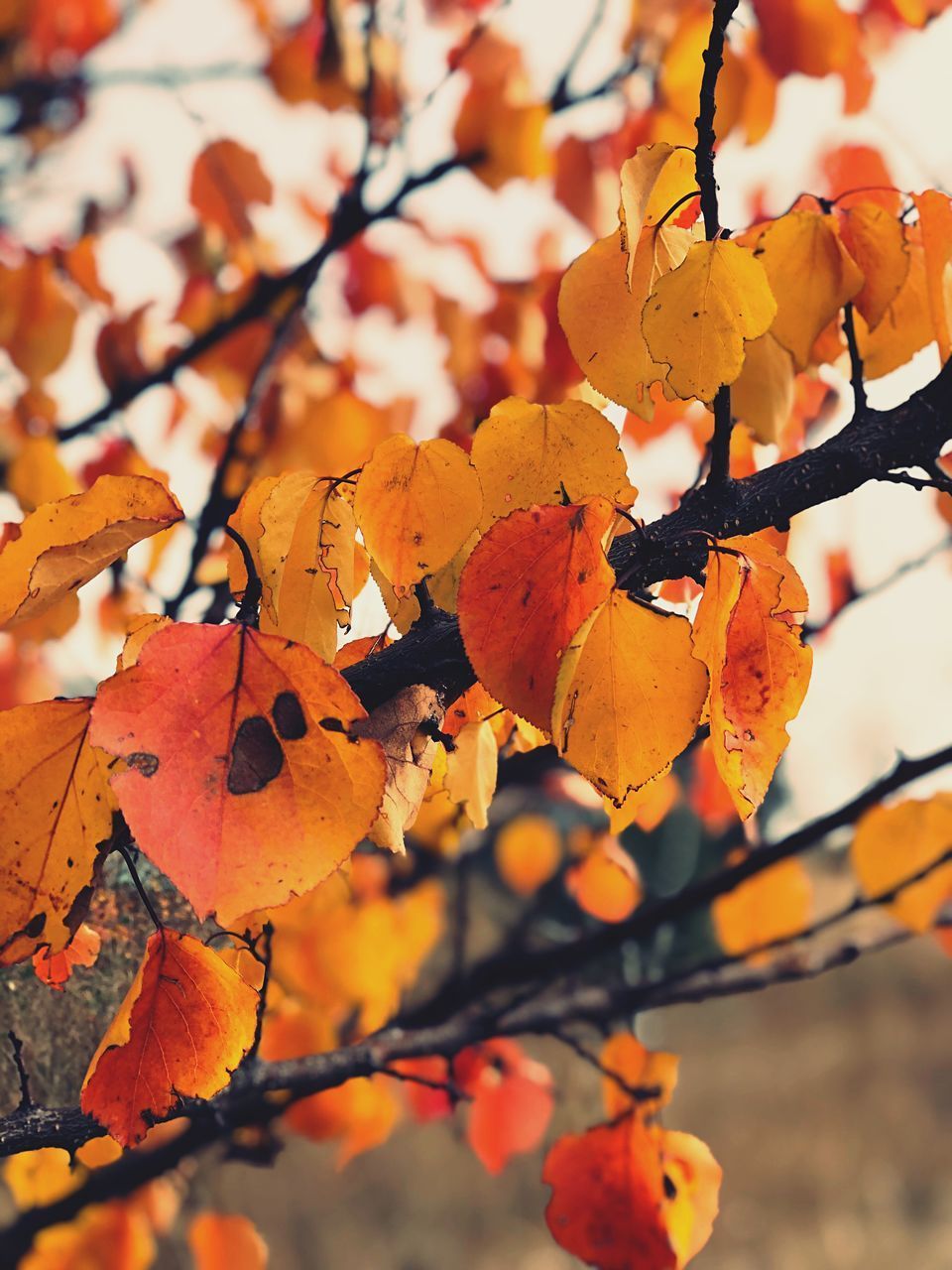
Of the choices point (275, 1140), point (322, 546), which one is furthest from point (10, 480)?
point (322, 546)

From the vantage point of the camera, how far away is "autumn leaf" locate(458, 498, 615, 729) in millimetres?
387

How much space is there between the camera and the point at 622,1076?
3.37 ft

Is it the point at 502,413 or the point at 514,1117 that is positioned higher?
the point at 502,413

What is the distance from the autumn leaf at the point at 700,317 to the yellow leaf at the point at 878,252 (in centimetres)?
15

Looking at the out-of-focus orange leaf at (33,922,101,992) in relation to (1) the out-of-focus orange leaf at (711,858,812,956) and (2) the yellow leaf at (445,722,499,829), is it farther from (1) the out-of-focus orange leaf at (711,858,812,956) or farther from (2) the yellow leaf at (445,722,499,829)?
(1) the out-of-focus orange leaf at (711,858,812,956)

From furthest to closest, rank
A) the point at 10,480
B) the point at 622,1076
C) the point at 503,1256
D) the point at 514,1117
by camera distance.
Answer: the point at 503,1256, the point at 514,1117, the point at 10,480, the point at 622,1076

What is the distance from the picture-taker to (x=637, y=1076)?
1027 mm

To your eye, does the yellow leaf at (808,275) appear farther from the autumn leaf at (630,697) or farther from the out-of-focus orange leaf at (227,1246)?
the out-of-focus orange leaf at (227,1246)

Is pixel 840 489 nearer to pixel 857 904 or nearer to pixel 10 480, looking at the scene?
pixel 857 904

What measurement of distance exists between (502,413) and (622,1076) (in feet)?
2.65

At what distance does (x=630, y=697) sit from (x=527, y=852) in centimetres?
221

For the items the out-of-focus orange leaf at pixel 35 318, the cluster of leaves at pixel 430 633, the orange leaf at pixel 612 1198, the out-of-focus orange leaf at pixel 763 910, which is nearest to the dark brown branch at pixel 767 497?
the cluster of leaves at pixel 430 633

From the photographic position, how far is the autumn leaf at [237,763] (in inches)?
13.2

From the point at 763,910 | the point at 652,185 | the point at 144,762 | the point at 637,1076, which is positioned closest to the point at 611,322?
the point at 652,185
